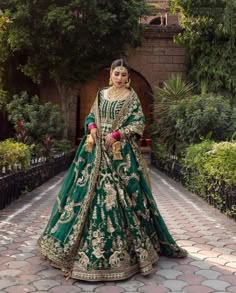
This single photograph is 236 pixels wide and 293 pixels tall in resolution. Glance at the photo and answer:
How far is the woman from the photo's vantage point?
333 cm

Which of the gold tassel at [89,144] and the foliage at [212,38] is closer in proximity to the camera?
the gold tassel at [89,144]

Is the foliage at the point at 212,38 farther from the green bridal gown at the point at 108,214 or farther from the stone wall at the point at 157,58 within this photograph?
the green bridal gown at the point at 108,214

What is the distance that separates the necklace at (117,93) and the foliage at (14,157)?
12.1 feet

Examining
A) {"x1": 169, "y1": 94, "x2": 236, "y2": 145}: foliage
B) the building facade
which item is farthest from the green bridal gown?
the building facade

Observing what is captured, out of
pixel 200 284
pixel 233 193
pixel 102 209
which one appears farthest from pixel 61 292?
pixel 233 193

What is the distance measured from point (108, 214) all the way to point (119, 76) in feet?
3.93

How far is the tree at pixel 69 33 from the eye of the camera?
1308 cm

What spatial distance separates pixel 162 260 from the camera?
3867mm

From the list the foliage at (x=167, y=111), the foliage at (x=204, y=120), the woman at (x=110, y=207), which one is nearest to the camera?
the woman at (x=110, y=207)

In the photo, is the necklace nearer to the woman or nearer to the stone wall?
the woman

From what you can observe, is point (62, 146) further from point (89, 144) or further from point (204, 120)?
point (89, 144)

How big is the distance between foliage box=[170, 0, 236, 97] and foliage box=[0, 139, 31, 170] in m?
8.54

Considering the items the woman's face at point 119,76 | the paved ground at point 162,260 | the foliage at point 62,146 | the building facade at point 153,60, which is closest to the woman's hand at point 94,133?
the woman's face at point 119,76

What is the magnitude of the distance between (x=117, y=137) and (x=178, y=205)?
388 centimetres
